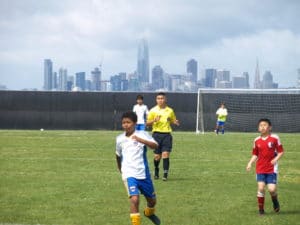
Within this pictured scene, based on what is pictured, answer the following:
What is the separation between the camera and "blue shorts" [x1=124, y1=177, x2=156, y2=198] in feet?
29.4

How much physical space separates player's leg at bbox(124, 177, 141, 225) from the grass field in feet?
3.77

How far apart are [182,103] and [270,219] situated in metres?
34.6

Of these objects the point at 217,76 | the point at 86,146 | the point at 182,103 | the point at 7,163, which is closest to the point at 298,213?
the point at 7,163

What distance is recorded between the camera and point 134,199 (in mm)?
8883

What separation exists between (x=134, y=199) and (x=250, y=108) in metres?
36.3

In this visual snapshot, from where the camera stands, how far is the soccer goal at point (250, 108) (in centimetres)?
4300

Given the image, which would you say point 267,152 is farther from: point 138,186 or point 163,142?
A: point 163,142

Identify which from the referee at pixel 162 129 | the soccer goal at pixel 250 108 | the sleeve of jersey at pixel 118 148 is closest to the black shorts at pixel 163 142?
the referee at pixel 162 129

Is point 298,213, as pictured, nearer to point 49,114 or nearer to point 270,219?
point 270,219

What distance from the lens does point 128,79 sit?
219 feet

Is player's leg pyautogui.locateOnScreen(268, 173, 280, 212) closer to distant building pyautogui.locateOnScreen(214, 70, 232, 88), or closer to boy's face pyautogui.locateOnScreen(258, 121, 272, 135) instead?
boy's face pyautogui.locateOnScreen(258, 121, 272, 135)

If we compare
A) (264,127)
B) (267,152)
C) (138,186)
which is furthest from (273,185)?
(138,186)

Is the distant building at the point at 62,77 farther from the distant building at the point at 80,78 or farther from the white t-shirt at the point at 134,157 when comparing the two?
the white t-shirt at the point at 134,157

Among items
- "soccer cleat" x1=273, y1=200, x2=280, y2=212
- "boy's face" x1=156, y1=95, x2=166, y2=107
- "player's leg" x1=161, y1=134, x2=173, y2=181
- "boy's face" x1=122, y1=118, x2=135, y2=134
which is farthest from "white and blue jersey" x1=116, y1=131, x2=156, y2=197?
"boy's face" x1=156, y1=95, x2=166, y2=107
